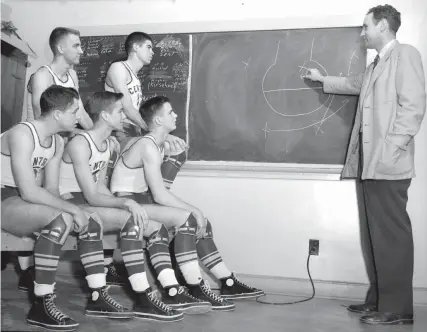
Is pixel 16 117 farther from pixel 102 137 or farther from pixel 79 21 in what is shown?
pixel 102 137

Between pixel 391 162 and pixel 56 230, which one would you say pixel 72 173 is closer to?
pixel 56 230

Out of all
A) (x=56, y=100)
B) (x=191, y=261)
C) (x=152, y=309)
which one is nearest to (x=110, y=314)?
(x=152, y=309)

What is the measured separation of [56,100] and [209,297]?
1318 millimetres

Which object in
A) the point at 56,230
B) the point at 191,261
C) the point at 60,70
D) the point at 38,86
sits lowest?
the point at 191,261

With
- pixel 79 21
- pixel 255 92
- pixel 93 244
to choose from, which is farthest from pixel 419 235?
pixel 79 21

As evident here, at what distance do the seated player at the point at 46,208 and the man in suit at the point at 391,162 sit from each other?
134cm

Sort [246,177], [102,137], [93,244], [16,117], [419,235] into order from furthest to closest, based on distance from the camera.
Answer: [16,117]
[246,177]
[419,235]
[102,137]
[93,244]

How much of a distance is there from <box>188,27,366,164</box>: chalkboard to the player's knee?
1343mm

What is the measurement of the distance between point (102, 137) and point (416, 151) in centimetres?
189

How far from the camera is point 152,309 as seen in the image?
2684 millimetres

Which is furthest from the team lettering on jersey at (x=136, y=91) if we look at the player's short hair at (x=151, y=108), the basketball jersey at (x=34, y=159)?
the basketball jersey at (x=34, y=159)

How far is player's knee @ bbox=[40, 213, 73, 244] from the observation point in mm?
2494

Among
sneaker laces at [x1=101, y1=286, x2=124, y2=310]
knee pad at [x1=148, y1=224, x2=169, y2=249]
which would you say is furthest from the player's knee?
knee pad at [x1=148, y1=224, x2=169, y2=249]

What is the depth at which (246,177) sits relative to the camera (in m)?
3.59
